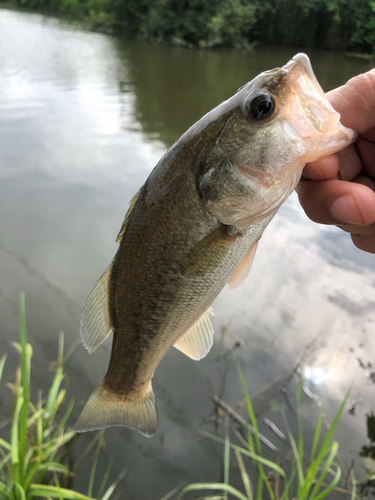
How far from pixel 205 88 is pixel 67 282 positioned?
43.6 feet

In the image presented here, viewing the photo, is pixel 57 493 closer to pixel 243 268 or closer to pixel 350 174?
pixel 243 268

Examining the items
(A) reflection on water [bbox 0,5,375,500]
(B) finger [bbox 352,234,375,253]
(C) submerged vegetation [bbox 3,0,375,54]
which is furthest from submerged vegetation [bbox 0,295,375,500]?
(C) submerged vegetation [bbox 3,0,375,54]

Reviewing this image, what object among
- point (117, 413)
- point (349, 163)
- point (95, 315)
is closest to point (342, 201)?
point (349, 163)

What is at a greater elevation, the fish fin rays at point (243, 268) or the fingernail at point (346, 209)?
the fingernail at point (346, 209)

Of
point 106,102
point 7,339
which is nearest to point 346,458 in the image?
point 7,339

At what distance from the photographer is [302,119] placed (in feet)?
4.13

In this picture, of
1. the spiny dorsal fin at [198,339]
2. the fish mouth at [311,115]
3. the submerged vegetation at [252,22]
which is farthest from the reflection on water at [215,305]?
the submerged vegetation at [252,22]

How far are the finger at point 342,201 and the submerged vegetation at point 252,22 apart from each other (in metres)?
29.3

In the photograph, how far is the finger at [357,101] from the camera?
5.49 feet

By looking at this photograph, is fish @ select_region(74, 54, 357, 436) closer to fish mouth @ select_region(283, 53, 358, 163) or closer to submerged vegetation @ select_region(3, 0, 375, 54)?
fish mouth @ select_region(283, 53, 358, 163)

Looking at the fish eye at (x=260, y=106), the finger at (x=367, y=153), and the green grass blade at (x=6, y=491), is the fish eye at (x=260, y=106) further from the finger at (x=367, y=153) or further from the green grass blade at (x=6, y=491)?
the green grass blade at (x=6, y=491)

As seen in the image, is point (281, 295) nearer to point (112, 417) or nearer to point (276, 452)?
point (276, 452)

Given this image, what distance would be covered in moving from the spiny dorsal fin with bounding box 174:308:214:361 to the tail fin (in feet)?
1.21

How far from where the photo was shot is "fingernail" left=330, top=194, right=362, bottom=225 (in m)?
1.51
